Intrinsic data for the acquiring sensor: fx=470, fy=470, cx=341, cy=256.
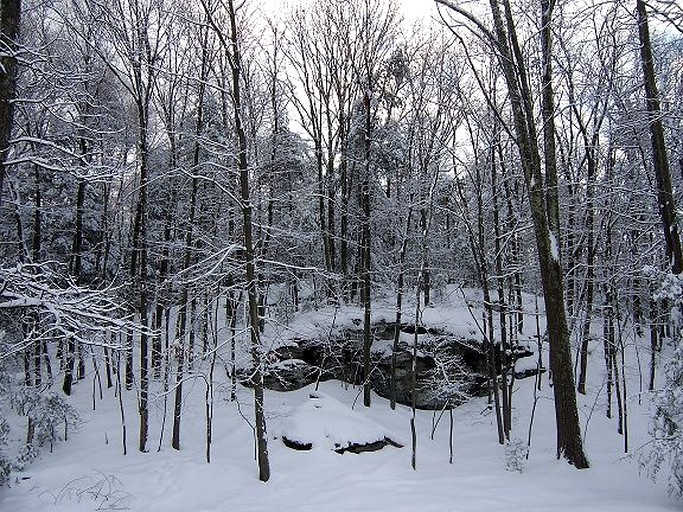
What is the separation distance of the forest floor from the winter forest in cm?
9

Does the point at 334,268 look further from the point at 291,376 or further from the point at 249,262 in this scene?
the point at 249,262

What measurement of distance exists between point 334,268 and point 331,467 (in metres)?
11.8

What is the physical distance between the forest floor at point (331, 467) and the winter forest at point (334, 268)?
0.28 feet

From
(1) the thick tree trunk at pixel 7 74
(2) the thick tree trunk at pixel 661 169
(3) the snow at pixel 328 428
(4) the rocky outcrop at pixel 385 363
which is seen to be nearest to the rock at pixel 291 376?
(4) the rocky outcrop at pixel 385 363

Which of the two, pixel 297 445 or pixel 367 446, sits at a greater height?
pixel 297 445

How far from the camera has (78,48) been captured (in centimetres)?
1412

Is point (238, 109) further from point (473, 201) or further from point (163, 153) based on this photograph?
point (473, 201)

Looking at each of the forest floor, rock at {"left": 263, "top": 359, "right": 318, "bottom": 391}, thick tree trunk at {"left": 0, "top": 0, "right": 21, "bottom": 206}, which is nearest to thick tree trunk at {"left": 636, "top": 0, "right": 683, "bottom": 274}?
the forest floor

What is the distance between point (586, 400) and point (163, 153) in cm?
1676

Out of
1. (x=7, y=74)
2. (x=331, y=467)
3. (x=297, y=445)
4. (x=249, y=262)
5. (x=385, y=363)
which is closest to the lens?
(x=7, y=74)

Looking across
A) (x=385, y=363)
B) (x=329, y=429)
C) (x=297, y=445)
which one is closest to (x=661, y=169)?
(x=329, y=429)

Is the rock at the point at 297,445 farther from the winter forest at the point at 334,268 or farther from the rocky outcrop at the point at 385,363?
the rocky outcrop at the point at 385,363

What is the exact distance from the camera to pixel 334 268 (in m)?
21.6

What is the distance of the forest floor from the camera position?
743 cm
